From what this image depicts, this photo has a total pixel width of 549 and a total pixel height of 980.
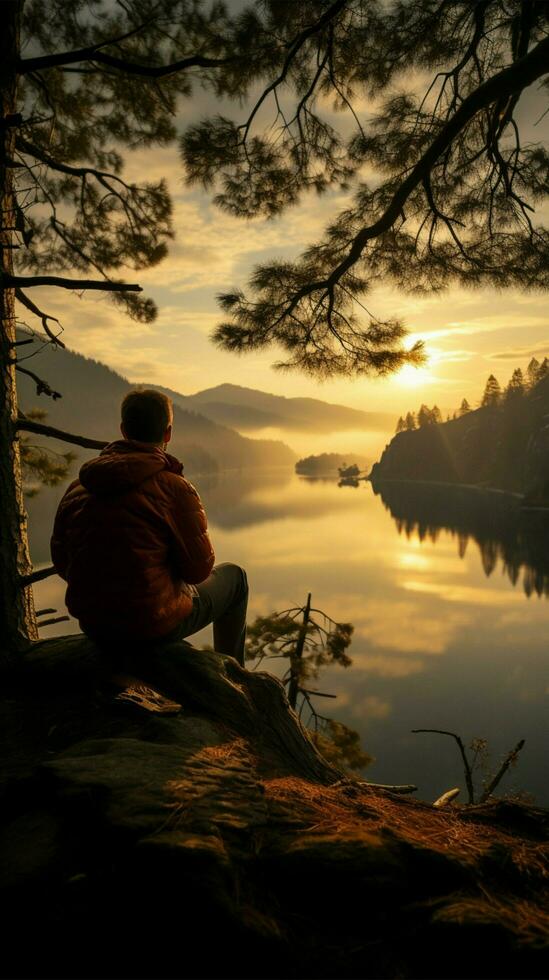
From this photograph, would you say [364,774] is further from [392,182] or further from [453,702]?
[392,182]

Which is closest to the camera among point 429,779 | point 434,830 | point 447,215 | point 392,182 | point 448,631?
point 434,830

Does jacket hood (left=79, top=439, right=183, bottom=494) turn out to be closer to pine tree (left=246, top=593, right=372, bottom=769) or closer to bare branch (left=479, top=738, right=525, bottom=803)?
bare branch (left=479, top=738, right=525, bottom=803)

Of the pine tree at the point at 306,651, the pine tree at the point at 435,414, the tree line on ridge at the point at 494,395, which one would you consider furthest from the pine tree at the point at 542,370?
the pine tree at the point at 306,651

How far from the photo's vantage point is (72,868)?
59.8 inches

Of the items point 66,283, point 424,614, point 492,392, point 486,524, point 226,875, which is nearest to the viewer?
point 226,875

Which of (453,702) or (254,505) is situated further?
(254,505)

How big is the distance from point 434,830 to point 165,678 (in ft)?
5.30

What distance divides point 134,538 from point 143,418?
0.71 meters

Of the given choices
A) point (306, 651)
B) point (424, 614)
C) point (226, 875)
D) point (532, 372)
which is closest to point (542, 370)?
point (532, 372)

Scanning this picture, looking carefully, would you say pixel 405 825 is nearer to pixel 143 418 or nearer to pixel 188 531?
pixel 188 531

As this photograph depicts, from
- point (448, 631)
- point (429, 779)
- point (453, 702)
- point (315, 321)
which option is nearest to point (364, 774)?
point (429, 779)

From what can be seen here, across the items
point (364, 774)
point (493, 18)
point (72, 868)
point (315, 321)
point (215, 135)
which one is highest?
point (493, 18)

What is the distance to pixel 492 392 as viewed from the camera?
104625 millimetres

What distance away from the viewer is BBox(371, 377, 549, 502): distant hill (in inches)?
3024
